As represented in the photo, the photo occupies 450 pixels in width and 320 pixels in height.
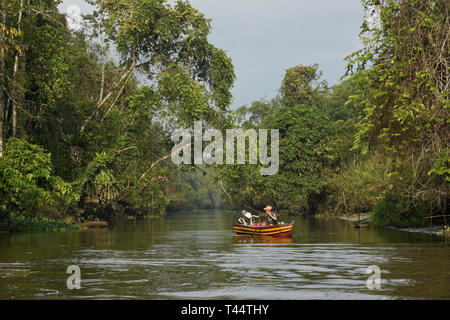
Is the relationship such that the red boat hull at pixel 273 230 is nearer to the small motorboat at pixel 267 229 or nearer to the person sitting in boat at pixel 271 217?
the small motorboat at pixel 267 229

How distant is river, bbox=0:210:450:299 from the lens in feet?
37.4

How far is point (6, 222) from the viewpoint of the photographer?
3228cm

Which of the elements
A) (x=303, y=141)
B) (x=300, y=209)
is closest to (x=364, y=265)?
(x=303, y=141)

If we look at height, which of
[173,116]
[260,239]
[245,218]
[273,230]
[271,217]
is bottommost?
[260,239]

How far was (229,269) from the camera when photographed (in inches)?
607

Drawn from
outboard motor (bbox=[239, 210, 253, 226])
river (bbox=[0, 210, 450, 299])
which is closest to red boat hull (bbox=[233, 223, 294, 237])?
outboard motor (bbox=[239, 210, 253, 226])

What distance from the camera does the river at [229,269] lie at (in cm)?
1140

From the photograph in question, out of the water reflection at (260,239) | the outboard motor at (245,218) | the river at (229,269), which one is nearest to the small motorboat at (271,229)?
the water reflection at (260,239)

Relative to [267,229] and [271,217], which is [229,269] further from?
[271,217]

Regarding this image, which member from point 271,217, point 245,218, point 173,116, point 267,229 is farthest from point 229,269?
point 173,116

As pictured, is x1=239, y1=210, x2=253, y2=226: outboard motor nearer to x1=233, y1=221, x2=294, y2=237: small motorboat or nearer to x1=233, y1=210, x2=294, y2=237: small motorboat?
x1=233, y1=210, x2=294, y2=237: small motorboat
